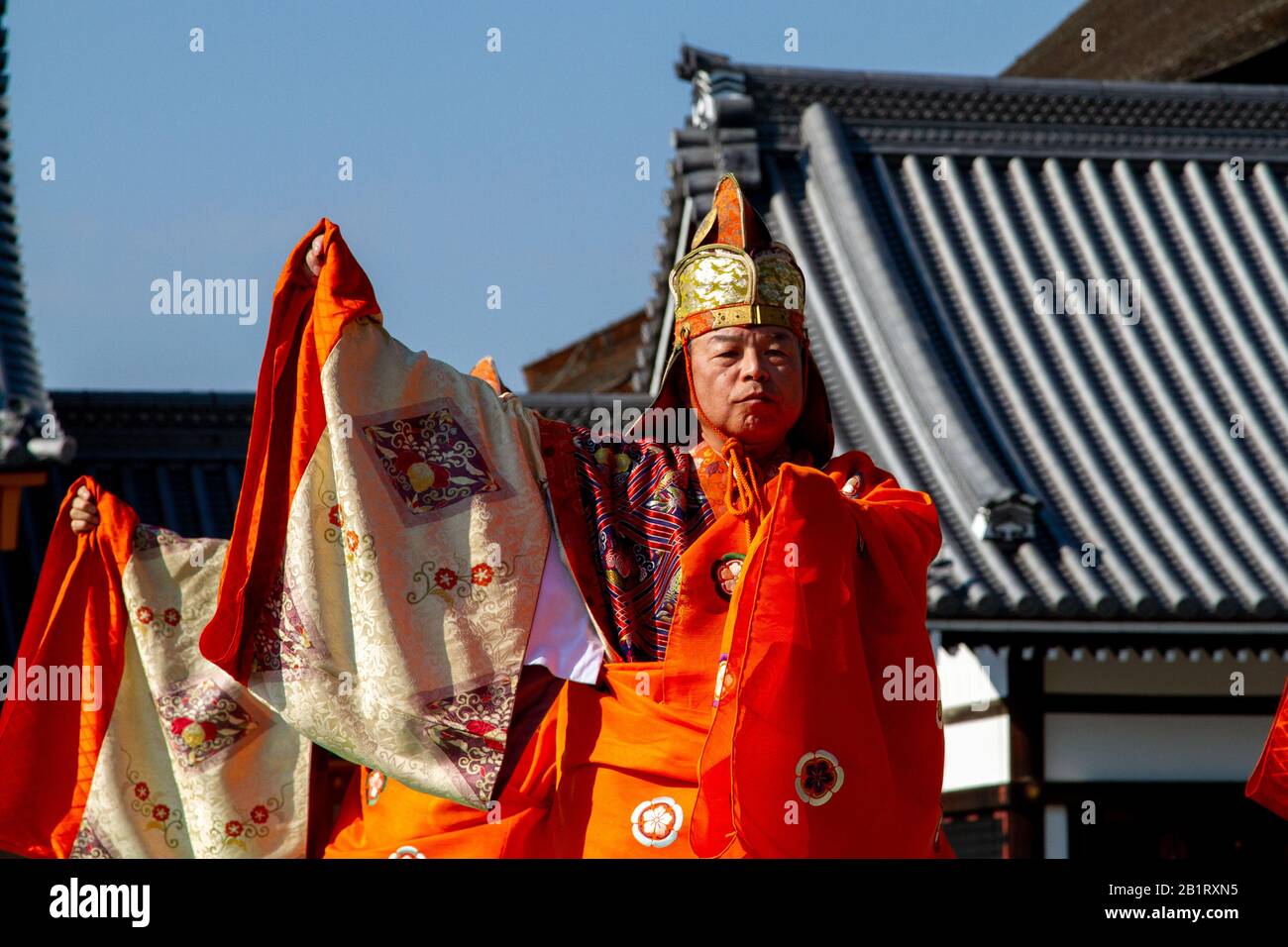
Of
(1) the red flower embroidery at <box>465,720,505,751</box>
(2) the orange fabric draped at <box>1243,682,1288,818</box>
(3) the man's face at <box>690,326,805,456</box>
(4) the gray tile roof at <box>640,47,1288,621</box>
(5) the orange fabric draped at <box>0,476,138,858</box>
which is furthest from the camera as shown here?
(4) the gray tile roof at <box>640,47,1288,621</box>

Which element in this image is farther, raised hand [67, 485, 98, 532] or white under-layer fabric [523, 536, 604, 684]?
raised hand [67, 485, 98, 532]

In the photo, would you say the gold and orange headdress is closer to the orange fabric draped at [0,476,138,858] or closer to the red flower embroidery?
the red flower embroidery

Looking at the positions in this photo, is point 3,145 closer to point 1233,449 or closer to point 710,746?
point 1233,449

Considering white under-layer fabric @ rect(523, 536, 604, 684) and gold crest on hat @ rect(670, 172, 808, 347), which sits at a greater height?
gold crest on hat @ rect(670, 172, 808, 347)

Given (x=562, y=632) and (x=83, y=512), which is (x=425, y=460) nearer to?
(x=562, y=632)

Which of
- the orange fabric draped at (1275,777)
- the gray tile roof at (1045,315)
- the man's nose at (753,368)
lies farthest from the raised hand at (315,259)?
the gray tile roof at (1045,315)

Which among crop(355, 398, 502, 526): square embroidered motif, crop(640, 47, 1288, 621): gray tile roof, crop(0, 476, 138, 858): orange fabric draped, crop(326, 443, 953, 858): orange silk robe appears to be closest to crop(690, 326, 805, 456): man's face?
crop(326, 443, 953, 858): orange silk robe

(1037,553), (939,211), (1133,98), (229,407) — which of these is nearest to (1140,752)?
(1037,553)

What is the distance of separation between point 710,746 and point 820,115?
8.94m

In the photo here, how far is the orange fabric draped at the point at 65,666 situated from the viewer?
5.26 metres

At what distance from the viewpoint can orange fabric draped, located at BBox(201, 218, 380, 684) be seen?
418 centimetres

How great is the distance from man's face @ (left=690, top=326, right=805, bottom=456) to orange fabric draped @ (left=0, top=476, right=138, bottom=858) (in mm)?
1955

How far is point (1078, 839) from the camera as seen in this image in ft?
30.1

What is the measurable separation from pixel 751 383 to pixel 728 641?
741mm
